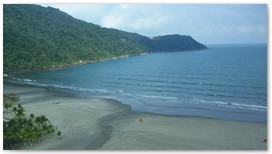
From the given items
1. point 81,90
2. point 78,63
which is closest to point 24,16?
point 78,63

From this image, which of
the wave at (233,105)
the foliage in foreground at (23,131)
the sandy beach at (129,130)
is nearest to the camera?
the foliage in foreground at (23,131)

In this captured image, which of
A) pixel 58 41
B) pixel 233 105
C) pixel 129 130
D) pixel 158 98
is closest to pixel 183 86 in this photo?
pixel 158 98

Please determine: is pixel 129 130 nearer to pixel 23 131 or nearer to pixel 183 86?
pixel 23 131

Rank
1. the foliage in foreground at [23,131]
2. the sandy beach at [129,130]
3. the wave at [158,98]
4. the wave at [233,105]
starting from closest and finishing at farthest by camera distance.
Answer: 1. the foliage in foreground at [23,131]
2. the sandy beach at [129,130]
3. the wave at [233,105]
4. the wave at [158,98]

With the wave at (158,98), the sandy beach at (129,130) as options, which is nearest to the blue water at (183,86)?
the wave at (158,98)

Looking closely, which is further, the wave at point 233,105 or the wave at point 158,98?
the wave at point 158,98

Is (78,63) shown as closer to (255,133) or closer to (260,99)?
(260,99)

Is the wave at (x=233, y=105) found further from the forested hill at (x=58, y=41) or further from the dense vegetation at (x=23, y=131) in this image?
the dense vegetation at (x=23, y=131)
